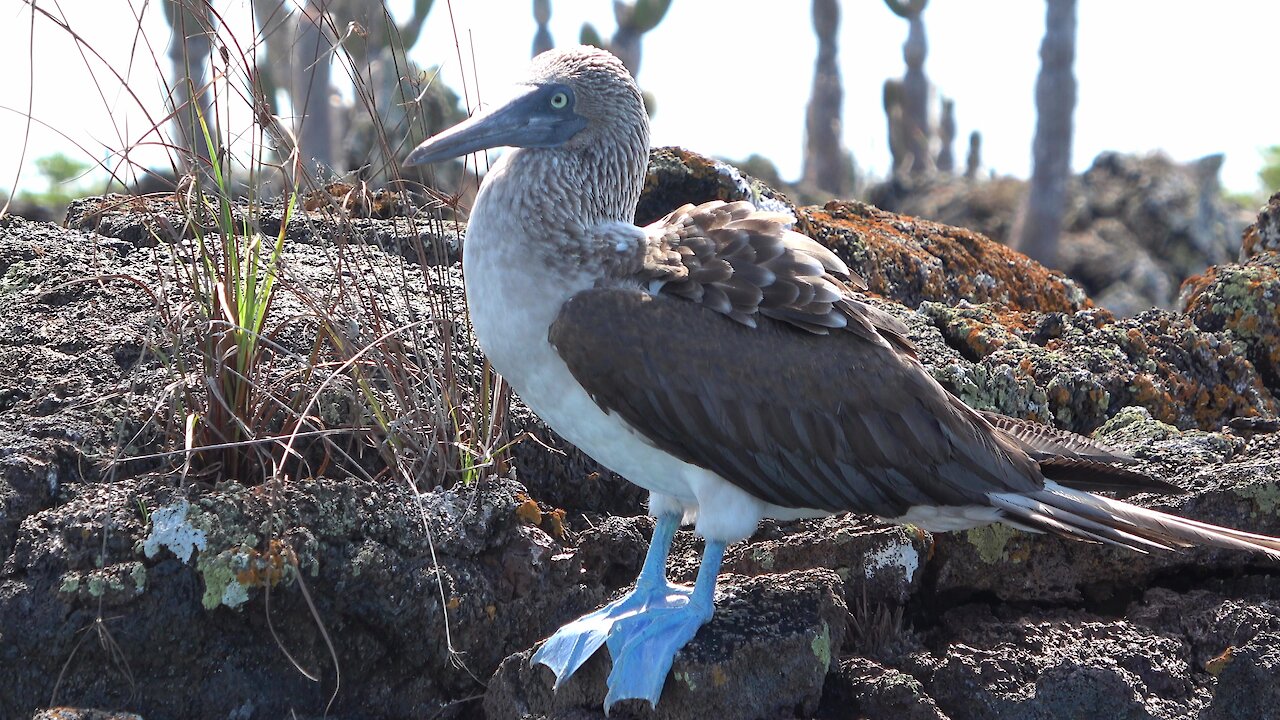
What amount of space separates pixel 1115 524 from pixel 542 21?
21.0m

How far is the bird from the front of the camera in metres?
3.34

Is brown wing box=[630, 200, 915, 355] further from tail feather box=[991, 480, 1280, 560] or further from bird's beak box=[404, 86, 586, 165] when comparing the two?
tail feather box=[991, 480, 1280, 560]

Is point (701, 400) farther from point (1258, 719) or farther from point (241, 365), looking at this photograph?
point (1258, 719)

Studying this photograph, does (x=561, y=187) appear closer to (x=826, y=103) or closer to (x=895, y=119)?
(x=826, y=103)

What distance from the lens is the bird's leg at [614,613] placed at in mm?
3342

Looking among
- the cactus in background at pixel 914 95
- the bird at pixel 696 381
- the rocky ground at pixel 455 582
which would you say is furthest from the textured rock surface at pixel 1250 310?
the cactus in background at pixel 914 95

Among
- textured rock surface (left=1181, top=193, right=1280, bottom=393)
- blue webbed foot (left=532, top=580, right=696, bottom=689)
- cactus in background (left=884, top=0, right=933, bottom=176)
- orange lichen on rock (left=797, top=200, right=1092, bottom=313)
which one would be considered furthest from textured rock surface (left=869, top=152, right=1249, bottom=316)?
blue webbed foot (left=532, top=580, right=696, bottom=689)

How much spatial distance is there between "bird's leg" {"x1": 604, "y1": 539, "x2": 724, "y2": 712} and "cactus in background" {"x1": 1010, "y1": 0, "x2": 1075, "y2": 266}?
47.6ft

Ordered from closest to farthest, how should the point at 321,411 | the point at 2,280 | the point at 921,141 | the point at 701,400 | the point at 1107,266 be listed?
the point at 701,400 < the point at 321,411 < the point at 2,280 < the point at 1107,266 < the point at 921,141

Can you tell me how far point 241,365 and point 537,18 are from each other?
20.4 meters

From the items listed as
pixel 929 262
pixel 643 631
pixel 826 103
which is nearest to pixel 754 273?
pixel 643 631

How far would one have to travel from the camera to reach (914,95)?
26891 millimetres

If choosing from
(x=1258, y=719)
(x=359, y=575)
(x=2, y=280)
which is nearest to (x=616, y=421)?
(x=359, y=575)

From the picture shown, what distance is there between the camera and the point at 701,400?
3.35 m
